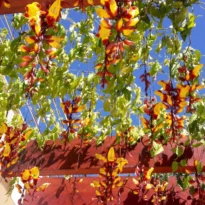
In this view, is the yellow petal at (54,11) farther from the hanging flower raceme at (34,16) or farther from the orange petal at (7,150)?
the orange petal at (7,150)

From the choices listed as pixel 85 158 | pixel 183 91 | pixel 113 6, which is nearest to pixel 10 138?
pixel 85 158

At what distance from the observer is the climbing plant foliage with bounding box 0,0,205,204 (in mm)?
1151

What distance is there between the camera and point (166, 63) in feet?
7.61

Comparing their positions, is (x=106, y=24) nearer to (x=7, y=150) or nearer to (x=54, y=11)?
(x=54, y=11)

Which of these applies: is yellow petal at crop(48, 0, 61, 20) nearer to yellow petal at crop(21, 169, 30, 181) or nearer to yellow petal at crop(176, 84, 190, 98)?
yellow petal at crop(176, 84, 190, 98)

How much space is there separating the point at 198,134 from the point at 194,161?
585 mm

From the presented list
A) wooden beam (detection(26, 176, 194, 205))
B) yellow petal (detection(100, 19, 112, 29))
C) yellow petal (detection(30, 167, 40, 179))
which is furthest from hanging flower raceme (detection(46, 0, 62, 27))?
wooden beam (detection(26, 176, 194, 205))

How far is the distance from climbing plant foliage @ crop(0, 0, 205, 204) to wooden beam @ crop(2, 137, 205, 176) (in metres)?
0.07

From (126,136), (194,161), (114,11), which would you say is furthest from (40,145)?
(114,11)

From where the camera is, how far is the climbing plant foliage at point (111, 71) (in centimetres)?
115

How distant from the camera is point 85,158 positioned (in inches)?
118

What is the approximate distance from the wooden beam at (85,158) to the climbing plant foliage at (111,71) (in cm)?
7

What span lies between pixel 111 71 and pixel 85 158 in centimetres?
163

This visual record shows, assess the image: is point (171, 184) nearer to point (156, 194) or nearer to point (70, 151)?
point (156, 194)
